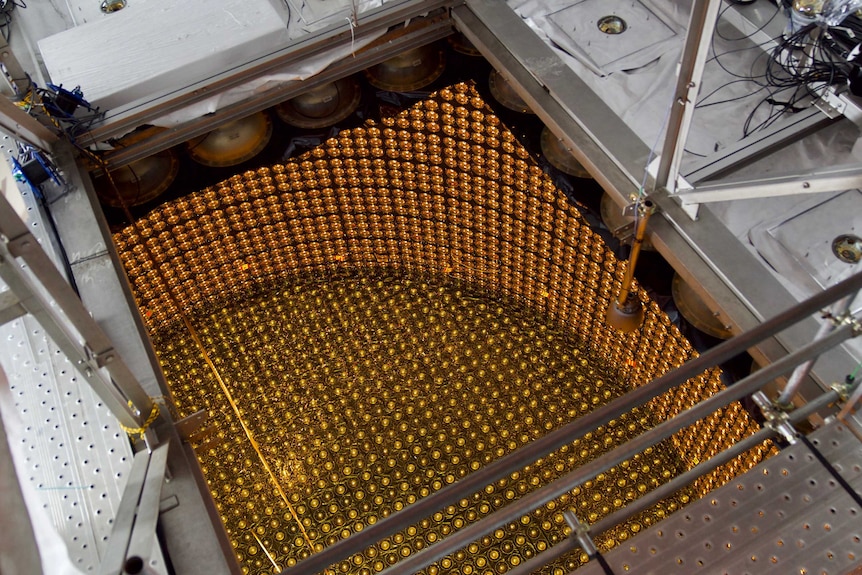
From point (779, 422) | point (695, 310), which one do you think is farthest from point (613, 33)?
point (779, 422)

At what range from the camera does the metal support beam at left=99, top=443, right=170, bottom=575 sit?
3.35m

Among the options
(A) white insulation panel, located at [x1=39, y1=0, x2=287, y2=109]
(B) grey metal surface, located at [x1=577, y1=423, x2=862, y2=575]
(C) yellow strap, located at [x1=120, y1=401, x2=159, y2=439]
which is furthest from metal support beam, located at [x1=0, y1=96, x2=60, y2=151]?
(B) grey metal surface, located at [x1=577, y1=423, x2=862, y2=575]

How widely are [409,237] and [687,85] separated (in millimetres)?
3472

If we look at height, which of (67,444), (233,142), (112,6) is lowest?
(67,444)

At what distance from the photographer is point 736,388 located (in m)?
3.06

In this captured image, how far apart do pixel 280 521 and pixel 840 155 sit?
16.5 ft

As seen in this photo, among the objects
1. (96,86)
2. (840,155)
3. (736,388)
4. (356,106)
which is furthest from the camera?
(356,106)

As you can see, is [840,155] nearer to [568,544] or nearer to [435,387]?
[568,544]

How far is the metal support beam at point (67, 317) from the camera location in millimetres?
3197

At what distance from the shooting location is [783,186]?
4.05 metres

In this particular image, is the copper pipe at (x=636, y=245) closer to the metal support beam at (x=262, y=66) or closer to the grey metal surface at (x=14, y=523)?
the metal support beam at (x=262, y=66)

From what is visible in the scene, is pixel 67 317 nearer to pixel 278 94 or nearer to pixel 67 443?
pixel 67 443

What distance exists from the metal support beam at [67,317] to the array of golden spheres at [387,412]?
340cm

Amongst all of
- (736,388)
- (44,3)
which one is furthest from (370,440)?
(736,388)
